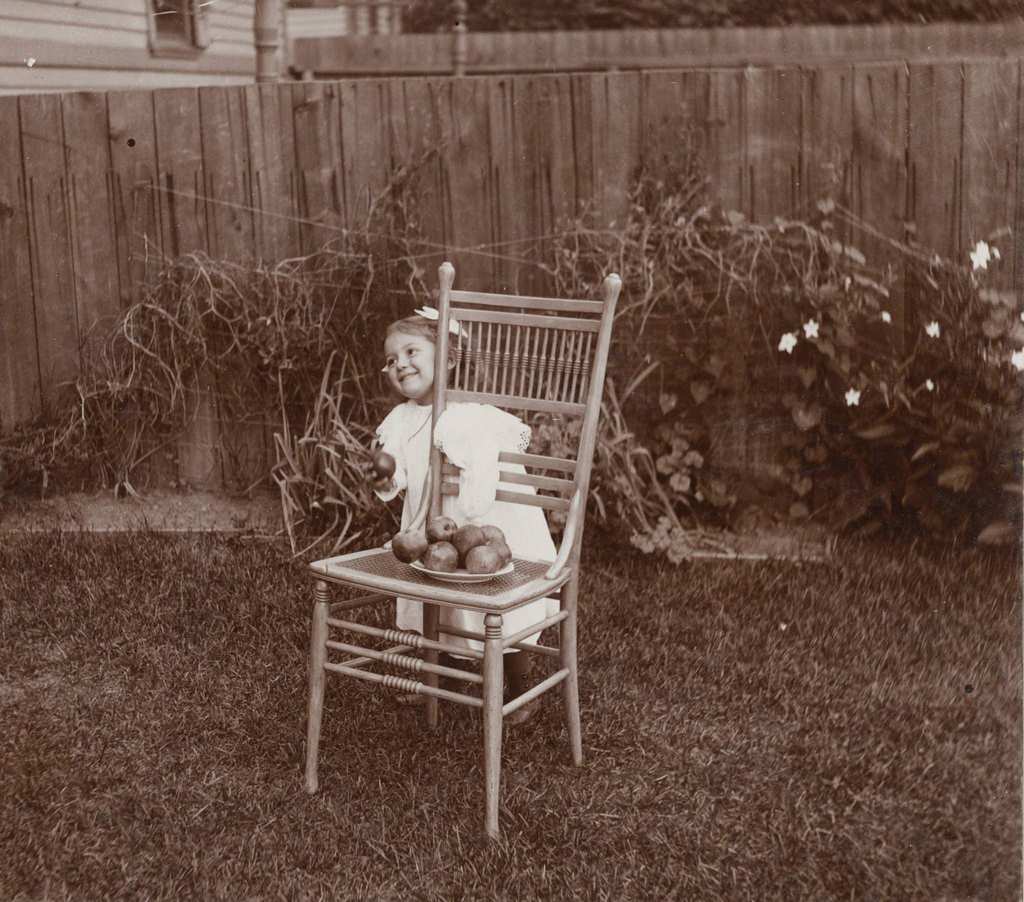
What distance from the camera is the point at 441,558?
10.0ft

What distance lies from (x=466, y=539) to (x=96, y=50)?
250 inches

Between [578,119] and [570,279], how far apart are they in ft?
2.15

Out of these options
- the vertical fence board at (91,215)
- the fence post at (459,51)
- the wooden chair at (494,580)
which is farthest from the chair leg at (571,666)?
the fence post at (459,51)

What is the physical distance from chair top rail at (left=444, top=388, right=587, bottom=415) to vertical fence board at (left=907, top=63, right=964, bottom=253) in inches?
92.9

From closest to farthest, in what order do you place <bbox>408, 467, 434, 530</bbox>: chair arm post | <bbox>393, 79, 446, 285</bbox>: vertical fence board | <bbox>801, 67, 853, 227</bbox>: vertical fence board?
<bbox>408, 467, 434, 530</bbox>: chair arm post
<bbox>801, 67, 853, 227</bbox>: vertical fence board
<bbox>393, 79, 446, 285</bbox>: vertical fence board

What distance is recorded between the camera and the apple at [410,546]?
312 cm

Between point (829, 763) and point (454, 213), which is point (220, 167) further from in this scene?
point (829, 763)

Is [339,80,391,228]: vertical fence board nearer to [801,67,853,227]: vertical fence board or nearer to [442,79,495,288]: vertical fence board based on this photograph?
[442,79,495,288]: vertical fence board

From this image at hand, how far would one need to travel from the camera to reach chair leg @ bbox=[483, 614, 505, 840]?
291cm

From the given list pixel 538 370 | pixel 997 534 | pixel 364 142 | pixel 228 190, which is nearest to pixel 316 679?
pixel 538 370

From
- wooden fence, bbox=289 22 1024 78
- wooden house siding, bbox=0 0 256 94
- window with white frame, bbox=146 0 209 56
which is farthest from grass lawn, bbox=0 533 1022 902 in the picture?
wooden fence, bbox=289 22 1024 78

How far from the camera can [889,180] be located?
16.5ft

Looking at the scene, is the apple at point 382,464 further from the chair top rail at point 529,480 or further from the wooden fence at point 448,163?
the wooden fence at point 448,163

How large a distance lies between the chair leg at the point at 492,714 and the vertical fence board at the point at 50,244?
344 cm
